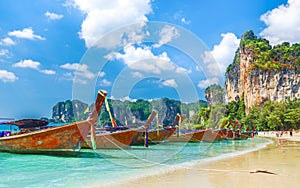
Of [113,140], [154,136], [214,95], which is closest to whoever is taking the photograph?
[113,140]

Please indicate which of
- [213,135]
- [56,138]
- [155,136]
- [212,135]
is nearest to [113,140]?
[56,138]

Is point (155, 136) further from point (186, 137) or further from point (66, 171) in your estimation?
point (66, 171)

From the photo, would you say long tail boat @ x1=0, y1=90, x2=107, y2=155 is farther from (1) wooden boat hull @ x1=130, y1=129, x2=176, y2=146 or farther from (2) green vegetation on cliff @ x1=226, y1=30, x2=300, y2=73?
(2) green vegetation on cliff @ x1=226, y1=30, x2=300, y2=73

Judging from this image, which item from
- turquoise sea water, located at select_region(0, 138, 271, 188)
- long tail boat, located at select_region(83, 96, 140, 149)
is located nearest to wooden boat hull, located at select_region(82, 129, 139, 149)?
long tail boat, located at select_region(83, 96, 140, 149)

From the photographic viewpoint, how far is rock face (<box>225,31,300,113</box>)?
63.4 m

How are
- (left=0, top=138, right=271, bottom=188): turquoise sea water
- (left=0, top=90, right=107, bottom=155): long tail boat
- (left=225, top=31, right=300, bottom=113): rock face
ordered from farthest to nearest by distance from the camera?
(left=225, top=31, right=300, bottom=113): rock face, (left=0, top=90, right=107, bottom=155): long tail boat, (left=0, top=138, right=271, bottom=188): turquoise sea water

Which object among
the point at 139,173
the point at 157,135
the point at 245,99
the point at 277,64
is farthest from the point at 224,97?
the point at 139,173

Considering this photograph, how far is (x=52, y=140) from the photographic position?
40.8 feet

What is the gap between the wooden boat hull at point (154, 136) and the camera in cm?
2064

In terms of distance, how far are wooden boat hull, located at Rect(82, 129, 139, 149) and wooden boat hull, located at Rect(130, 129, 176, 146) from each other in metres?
1.99

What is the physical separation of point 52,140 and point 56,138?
0.76 feet

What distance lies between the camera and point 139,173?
913 cm

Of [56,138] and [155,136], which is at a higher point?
[56,138]

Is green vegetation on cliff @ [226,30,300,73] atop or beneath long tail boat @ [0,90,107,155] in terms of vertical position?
atop
